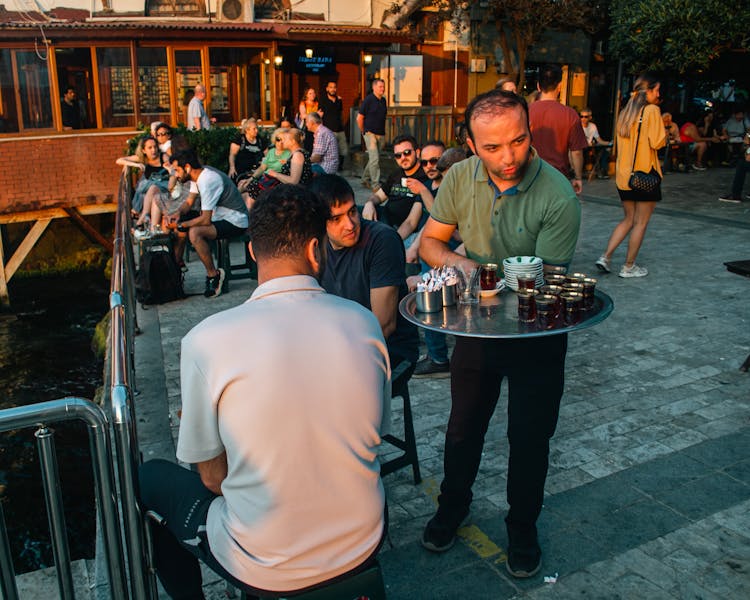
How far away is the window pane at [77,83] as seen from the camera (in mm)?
16562

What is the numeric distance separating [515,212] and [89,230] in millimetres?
16404

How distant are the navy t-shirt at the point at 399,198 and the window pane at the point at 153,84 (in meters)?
12.0

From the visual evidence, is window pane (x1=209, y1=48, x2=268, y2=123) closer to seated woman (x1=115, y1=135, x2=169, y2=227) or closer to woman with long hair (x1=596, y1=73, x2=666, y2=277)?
seated woman (x1=115, y1=135, x2=169, y2=227)

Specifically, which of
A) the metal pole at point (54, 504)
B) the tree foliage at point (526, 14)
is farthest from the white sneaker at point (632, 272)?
the tree foliage at point (526, 14)

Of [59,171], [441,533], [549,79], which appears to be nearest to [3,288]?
[59,171]

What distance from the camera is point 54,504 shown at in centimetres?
228

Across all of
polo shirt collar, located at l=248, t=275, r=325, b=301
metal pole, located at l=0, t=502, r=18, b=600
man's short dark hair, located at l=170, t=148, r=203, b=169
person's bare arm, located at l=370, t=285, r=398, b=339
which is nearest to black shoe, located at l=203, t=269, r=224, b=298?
man's short dark hair, located at l=170, t=148, r=203, b=169

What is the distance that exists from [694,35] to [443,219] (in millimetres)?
10460

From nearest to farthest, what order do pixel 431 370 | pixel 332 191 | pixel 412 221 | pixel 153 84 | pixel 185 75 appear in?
1. pixel 332 191
2. pixel 431 370
3. pixel 412 221
4. pixel 153 84
5. pixel 185 75

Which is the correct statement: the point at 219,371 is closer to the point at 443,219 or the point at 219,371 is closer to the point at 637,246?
the point at 443,219

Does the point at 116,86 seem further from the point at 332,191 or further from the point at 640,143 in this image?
the point at 332,191

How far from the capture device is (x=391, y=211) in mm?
6641

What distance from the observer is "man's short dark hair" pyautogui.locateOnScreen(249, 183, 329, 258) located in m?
2.23

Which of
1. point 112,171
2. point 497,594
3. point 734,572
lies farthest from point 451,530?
point 112,171
